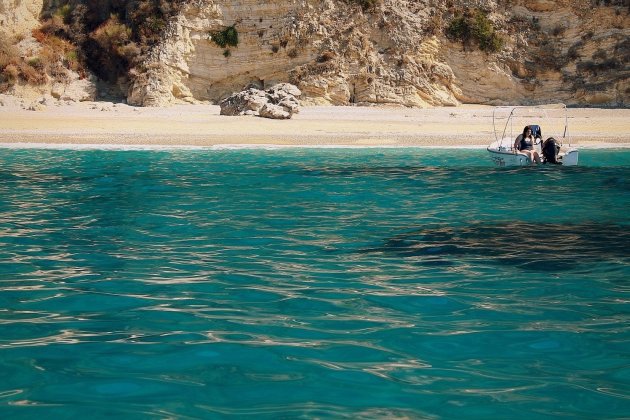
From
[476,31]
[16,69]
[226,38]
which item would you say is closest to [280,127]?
[226,38]

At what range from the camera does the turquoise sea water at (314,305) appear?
4371 millimetres

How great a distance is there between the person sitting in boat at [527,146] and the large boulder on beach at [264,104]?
1148 centimetres

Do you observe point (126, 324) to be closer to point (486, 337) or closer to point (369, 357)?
point (369, 357)

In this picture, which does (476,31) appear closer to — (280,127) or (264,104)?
(264,104)

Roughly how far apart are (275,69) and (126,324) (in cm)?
2926

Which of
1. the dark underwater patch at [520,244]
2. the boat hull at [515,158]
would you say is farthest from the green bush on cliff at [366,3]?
Result: the dark underwater patch at [520,244]

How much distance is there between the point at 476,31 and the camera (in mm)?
34156

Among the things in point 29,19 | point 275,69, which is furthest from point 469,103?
point 29,19

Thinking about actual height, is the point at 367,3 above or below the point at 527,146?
above

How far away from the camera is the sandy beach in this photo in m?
23.6

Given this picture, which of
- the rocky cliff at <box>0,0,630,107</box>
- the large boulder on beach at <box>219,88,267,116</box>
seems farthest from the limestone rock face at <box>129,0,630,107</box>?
the large boulder on beach at <box>219,88,267,116</box>

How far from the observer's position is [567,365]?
193 inches

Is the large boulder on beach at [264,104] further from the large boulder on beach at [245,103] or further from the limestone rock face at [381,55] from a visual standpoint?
the limestone rock face at [381,55]

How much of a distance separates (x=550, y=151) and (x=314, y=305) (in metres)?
13.2
